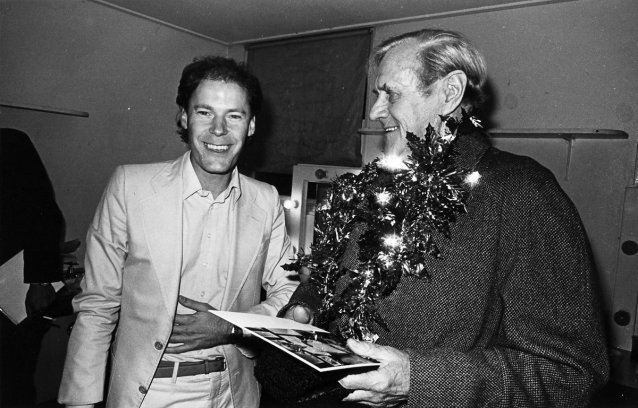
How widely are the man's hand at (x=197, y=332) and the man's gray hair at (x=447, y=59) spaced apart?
1.02 m

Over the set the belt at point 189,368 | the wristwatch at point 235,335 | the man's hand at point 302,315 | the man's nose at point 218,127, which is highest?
the man's nose at point 218,127

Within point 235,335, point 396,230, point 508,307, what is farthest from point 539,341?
point 235,335

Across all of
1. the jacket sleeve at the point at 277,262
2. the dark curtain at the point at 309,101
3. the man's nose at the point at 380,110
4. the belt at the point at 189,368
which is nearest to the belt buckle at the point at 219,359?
the belt at the point at 189,368

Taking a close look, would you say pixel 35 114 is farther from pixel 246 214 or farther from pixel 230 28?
pixel 246 214

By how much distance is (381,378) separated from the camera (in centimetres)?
99

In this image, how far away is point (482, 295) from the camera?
1126 mm

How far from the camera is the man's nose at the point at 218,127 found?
1.78 meters

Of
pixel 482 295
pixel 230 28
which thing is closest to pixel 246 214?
pixel 482 295

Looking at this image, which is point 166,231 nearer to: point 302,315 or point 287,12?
point 302,315

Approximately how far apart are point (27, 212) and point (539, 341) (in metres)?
2.99

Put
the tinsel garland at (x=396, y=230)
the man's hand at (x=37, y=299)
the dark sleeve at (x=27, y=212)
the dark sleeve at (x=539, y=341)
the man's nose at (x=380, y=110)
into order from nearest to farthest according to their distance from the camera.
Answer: the dark sleeve at (x=539, y=341), the tinsel garland at (x=396, y=230), the man's nose at (x=380, y=110), the man's hand at (x=37, y=299), the dark sleeve at (x=27, y=212)

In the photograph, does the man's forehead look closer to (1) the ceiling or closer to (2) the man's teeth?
(2) the man's teeth

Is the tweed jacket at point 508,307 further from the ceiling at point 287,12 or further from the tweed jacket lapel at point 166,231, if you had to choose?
the ceiling at point 287,12

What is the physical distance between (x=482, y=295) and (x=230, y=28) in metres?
3.95
